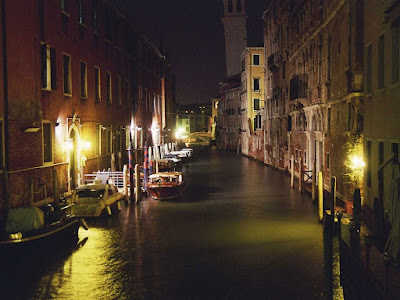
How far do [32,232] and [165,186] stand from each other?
37.6 feet

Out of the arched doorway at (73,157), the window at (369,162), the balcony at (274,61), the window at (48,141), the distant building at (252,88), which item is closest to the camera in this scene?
the window at (369,162)

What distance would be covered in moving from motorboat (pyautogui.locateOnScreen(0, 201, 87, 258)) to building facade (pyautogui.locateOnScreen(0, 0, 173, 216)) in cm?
265

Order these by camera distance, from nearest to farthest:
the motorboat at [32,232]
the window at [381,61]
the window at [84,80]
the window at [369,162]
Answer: the motorboat at [32,232] < the window at [381,61] < the window at [369,162] < the window at [84,80]

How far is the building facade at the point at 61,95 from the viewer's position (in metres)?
17.4

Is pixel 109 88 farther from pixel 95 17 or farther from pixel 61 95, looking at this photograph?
pixel 61 95

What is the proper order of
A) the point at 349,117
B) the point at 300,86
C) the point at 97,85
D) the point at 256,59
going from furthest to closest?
the point at 256,59
the point at 300,86
the point at 97,85
the point at 349,117

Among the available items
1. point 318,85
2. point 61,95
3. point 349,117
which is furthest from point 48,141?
point 318,85

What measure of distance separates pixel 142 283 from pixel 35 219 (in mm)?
3775

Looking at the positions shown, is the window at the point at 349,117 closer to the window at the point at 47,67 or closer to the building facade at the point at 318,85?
the building facade at the point at 318,85

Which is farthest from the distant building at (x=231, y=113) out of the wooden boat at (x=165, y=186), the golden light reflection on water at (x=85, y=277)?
the golden light reflection on water at (x=85, y=277)

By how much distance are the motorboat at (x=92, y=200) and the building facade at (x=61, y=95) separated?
1.05 m

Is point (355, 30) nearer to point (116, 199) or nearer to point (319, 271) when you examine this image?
point (319, 271)

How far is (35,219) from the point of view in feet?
44.0

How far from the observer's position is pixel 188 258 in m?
13.5
